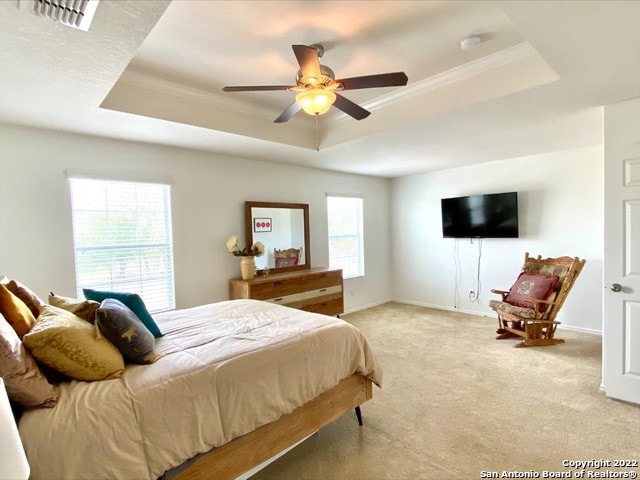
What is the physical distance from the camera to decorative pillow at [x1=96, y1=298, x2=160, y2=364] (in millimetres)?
1658

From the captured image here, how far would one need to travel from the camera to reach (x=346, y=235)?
5797mm

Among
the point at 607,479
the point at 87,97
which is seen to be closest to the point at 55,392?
the point at 87,97

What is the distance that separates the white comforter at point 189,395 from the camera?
1.24 meters

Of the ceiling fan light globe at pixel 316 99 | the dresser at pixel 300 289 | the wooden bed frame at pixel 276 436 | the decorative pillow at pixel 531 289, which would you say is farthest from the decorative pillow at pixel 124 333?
the decorative pillow at pixel 531 289

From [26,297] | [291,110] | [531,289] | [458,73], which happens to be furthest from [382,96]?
[26,297]

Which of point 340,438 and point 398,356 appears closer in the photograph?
point 340,438

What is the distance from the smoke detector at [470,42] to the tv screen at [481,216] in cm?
306

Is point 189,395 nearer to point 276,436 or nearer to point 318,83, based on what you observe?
point 276,436

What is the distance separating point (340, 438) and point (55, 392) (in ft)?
5.57

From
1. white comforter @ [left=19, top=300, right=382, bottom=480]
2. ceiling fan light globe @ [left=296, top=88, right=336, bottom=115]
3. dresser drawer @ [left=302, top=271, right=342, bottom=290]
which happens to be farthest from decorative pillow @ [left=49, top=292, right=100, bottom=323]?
dresser drawer @ [left=302, top=271, right=342, bottom=290]

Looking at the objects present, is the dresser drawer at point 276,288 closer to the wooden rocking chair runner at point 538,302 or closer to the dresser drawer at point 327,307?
the dresser drawer at point 327,307

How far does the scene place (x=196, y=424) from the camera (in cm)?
152

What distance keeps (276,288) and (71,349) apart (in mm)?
2722

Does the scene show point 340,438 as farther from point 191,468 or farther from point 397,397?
point 191,468
